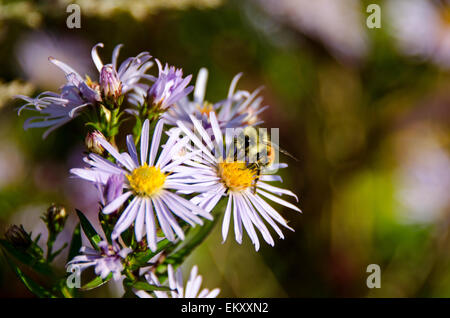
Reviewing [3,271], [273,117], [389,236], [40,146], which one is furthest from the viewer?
[273,117]

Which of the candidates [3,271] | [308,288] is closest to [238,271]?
[308,288]

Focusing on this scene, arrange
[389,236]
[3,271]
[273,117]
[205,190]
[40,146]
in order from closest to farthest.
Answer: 1. [205,190]
2. [3,271]
3. [40,146]
4. [389,236]
5. [273,117]

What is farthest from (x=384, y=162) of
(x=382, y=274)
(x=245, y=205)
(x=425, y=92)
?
(x=245, y=205)

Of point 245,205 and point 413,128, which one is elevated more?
point 413,128

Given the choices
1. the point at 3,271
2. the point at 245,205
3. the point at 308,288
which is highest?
the point at 245,205

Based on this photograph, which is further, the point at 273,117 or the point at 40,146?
the point at 273,117

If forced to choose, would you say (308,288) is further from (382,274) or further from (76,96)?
(76,96)

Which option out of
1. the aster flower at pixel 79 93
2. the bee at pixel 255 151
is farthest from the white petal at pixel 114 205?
the bee at pixel 255 151
